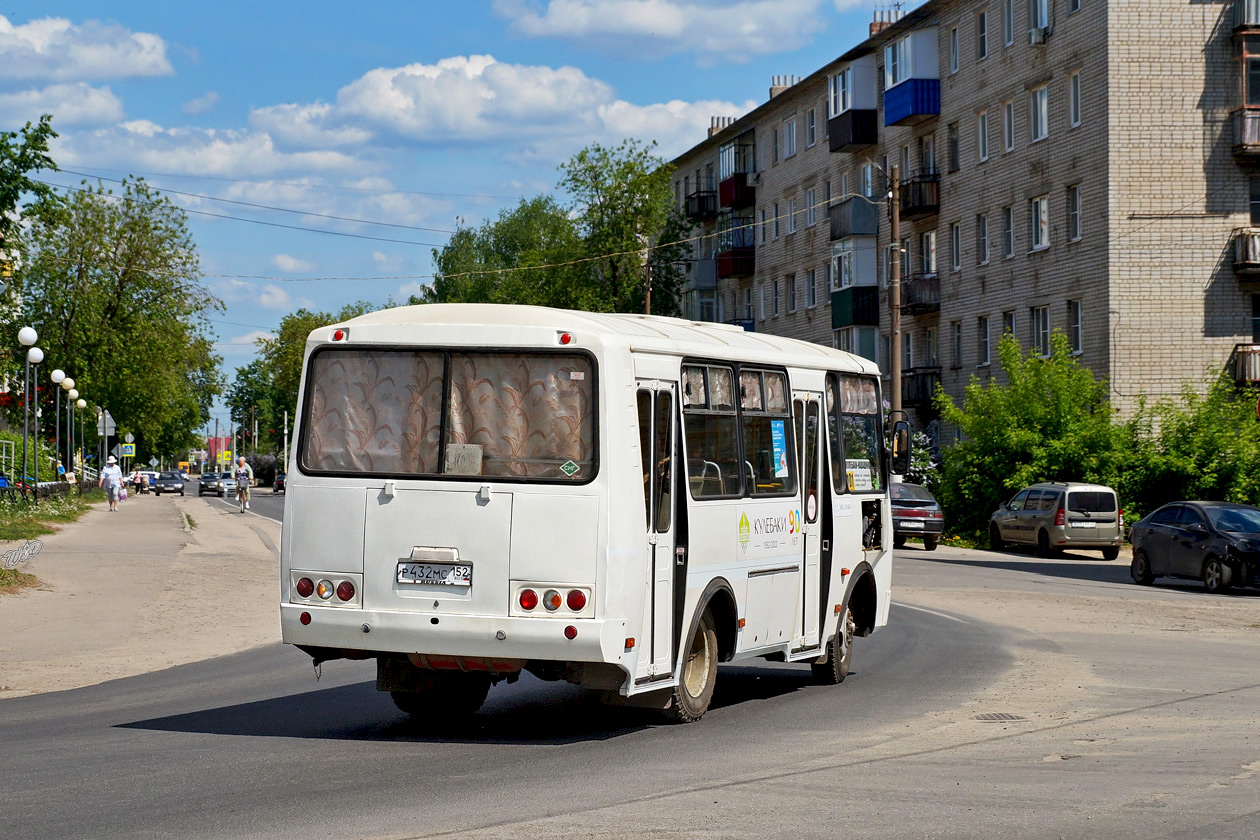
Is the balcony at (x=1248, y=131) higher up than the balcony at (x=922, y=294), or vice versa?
the balcony at (x=1248, y=131)

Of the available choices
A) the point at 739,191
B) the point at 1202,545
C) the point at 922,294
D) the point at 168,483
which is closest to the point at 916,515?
the point at 1202,545

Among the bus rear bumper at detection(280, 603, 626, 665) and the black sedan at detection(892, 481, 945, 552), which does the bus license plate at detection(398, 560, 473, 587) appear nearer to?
the bus rear bumper at detection(280, 603, 626, 665)

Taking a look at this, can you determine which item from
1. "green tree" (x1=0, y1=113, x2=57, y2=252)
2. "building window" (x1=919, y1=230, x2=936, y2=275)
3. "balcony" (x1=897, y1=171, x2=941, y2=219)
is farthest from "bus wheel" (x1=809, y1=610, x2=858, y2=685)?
"building window" (x1=919, y1=230, x2=936, y2=275)

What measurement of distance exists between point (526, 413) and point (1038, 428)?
A: 33.5m

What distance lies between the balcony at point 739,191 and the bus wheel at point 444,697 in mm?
61450

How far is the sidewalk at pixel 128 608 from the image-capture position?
15266 mm

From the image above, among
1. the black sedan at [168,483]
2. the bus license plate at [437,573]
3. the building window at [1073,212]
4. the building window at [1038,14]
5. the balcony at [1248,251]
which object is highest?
the building window at [1038,14]

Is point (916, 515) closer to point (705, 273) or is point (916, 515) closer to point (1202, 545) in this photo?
point (1202, 545)

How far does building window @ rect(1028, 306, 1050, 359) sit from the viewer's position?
4703 cm

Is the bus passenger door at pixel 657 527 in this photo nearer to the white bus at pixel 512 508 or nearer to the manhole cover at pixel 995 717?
the white bus at pixel 512 508

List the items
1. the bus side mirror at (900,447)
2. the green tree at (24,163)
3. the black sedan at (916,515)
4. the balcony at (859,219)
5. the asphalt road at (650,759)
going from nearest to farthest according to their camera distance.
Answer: the asphalt road at (650,759) < the bus side mirror at (900,447) < the green tree at (24,163) < the black sedan at (916,515) < the balcony at (859,219)

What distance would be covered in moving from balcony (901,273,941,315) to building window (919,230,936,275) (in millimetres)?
257

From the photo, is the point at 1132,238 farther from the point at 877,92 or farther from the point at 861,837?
the point at 861,837

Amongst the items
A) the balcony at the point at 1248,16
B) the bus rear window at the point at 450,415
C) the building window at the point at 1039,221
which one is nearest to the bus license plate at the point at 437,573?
the bus rear window at the point at 450,415
